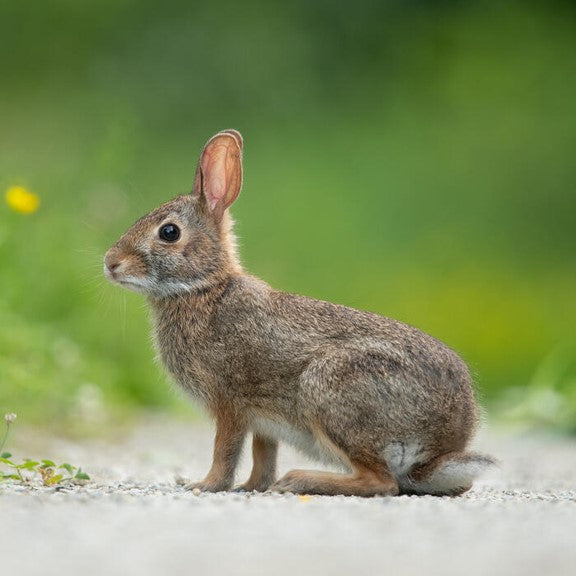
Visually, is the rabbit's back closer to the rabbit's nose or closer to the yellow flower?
the rabbit's nose

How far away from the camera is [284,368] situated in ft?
17.8

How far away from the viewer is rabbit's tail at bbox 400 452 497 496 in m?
5.18

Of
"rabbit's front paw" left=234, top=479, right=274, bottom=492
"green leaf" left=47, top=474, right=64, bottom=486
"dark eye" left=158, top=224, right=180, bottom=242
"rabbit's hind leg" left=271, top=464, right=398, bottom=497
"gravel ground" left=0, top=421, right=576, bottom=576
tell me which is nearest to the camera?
"gravel ground" left=0, top=421, right=576, bottom=576

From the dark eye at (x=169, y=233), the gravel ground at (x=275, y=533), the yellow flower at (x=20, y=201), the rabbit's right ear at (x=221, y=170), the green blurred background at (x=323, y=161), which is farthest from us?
the green blurred background at (x=323, y=161)

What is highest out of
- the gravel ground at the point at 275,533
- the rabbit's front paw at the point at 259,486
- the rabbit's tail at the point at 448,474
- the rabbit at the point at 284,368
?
the rabbit at the point at 284,368

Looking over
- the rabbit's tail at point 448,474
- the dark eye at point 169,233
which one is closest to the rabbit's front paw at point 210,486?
the rabbit's tail at point 448,474

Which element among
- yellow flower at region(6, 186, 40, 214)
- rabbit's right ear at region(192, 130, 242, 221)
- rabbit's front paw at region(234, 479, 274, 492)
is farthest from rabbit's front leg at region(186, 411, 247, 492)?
yellow flower at region(6, 186, 40, 214)

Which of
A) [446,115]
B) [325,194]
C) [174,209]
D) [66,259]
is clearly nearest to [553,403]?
[66,259]

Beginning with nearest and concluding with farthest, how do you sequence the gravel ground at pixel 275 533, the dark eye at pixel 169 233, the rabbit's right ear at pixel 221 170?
1. the gravel ground at pixel 275 533
2. the dark eye at pixel 169 233
3. the rabbit's right ear at pixel 221 170

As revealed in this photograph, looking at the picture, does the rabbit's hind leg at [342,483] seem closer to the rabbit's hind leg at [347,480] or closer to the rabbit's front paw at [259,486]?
the rabbit's hind leg at [347,480]

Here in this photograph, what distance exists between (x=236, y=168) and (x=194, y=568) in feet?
9.96

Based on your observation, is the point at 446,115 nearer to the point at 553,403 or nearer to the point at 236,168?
the point at 553,403

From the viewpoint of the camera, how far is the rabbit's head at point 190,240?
5770 mm

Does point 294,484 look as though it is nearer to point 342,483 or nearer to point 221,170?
point 342,483
